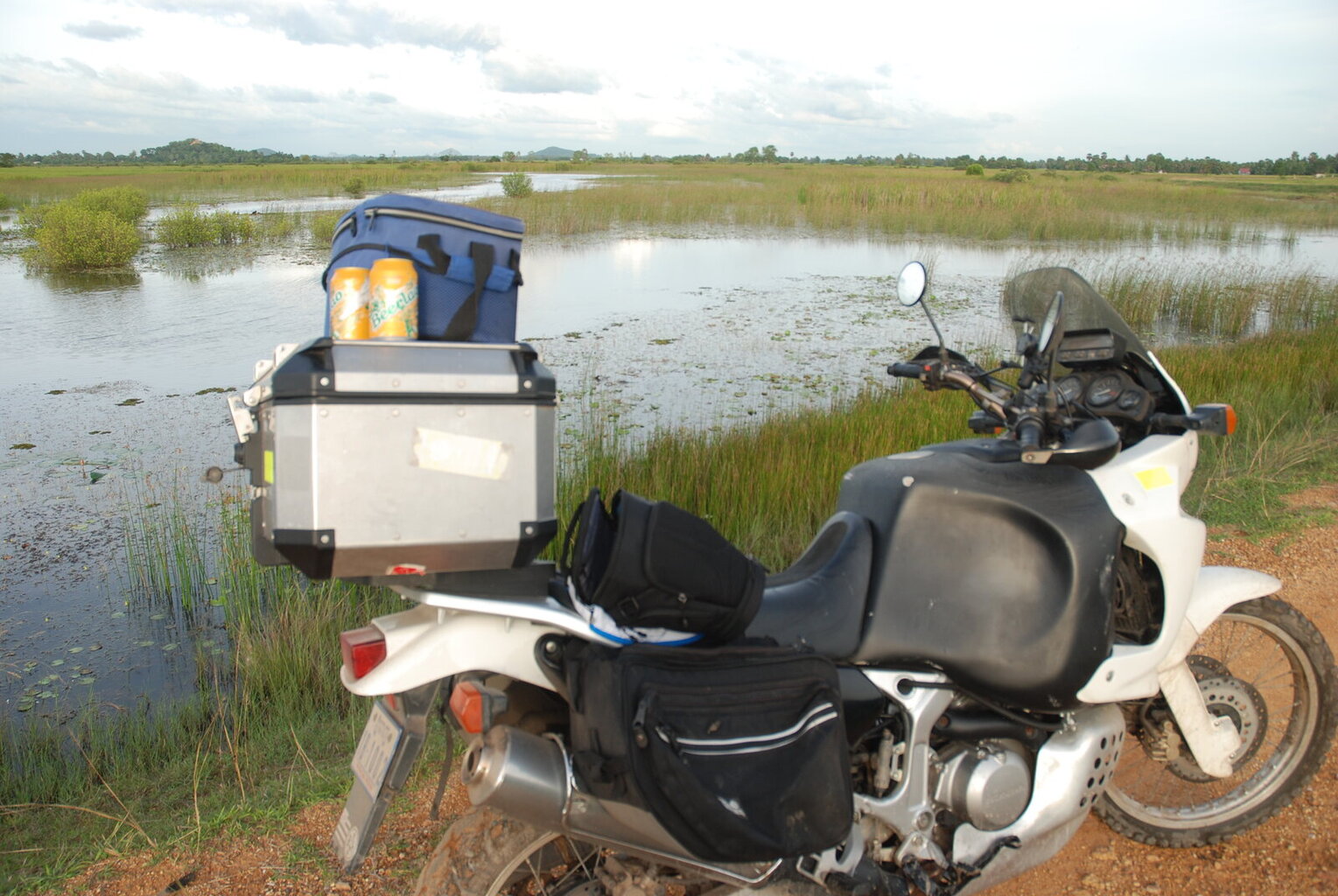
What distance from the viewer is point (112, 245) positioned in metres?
14.1

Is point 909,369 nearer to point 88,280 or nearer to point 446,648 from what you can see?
point 446,648

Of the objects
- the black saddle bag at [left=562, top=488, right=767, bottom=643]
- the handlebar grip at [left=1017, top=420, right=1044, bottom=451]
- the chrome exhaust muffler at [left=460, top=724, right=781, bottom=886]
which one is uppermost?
the handlebar grip at [left=1017, top=420, right=1044, bottom=451]

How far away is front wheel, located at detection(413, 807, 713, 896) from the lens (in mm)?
1714

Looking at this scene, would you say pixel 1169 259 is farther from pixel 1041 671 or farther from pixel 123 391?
pixel 1041 671

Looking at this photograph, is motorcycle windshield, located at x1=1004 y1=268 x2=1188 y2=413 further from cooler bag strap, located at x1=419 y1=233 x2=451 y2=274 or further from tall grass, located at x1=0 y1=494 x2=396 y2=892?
tall grass, located at x1=0 y1=494 x2=396 y2=892

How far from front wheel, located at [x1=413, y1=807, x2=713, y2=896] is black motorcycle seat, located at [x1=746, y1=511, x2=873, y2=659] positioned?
1.67ft

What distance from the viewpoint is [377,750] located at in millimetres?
1636

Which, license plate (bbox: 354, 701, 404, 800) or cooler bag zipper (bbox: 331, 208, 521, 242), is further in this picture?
cooler bag zipper (bbox: 331, 208, 521, 242)

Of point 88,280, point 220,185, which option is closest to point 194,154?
point 220,185

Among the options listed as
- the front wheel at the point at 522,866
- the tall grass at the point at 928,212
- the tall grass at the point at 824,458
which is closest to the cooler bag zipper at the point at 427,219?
the front wheel at the point at 522,866

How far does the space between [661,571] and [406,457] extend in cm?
45

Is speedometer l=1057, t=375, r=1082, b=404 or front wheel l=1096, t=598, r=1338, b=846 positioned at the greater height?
speedometer l=1057, t=375, r=1082, b=404

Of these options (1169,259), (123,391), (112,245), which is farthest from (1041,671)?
(1169,259)

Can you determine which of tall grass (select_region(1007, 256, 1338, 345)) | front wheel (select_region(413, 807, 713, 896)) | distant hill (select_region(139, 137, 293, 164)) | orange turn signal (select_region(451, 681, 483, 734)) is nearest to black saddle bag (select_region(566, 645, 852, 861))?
orange turn signal (select_region(451, 681, 483, 734))
